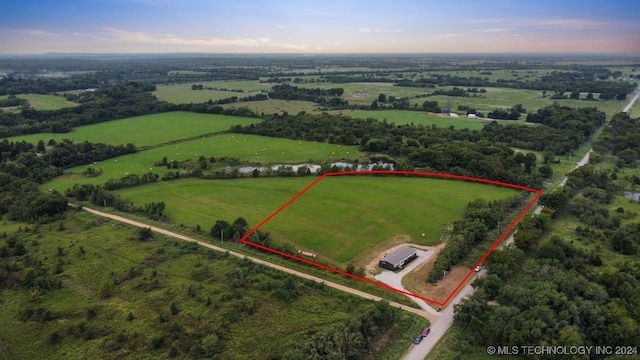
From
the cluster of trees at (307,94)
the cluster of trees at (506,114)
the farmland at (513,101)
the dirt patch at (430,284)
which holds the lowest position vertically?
the dirt patch at (430,284)

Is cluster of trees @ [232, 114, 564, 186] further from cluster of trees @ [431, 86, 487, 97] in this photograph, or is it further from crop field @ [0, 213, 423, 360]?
cluster of trees @ [431, 86, 487, 97]

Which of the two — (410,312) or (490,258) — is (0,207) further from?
(490,258)

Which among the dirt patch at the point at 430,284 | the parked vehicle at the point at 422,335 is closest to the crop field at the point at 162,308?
the parked vehicle at the point at 422,335

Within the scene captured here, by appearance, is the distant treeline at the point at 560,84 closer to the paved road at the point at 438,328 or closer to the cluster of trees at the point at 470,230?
the cluster of trees at the point at 470,230

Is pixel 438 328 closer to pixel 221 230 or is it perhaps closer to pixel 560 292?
pixel 560 292

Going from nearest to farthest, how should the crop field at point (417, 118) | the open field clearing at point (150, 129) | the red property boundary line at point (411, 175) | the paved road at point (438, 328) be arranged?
the paved road at point (438, 328) → the red property boundary line at point (411, 175) → the open field clearing at point (150, 129) → the crop field at point (417, 118)

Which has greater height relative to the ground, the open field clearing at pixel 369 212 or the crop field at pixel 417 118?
the crop field at pixel 417 118

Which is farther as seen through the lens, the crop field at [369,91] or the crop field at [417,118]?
the crop field at [369,91]

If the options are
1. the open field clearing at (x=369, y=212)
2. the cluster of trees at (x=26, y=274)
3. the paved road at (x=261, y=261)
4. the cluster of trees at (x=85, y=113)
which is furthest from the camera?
the cluster of trees at (x=85, y=113)
